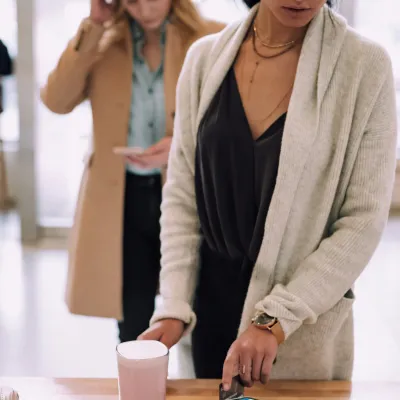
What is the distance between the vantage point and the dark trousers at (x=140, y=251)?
1888 mm

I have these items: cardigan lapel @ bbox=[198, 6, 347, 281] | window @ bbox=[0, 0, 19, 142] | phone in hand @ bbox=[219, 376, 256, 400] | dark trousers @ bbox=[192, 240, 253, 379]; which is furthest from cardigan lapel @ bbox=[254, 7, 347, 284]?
window @ bbox=[0, 0, 19, 142]

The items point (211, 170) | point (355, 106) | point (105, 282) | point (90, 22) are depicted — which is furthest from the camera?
point (105, 282)

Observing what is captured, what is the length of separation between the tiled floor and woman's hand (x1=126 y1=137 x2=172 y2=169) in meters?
0.63

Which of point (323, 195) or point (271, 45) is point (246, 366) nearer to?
point (323, 195)

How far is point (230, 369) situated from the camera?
3.16 feet

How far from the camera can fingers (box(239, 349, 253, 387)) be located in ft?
3.20

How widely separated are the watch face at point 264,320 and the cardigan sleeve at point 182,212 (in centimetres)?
18

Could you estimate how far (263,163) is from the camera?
108cm

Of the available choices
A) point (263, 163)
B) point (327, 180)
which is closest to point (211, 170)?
point (263, 163)

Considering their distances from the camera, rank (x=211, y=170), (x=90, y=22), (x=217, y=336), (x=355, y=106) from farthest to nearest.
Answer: (x=90, y=22), (x=217, y=336), (x=211, y=170), (x=355, y=106)

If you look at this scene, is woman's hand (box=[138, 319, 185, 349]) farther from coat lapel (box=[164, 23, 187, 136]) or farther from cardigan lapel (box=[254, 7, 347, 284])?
coat lapel (box=[164, 23, 187, 136])

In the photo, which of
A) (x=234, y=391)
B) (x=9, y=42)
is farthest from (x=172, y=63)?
(x=9, y=42)

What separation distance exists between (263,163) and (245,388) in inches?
14.7

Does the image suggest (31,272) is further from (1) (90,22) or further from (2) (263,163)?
(2) (263,163)
